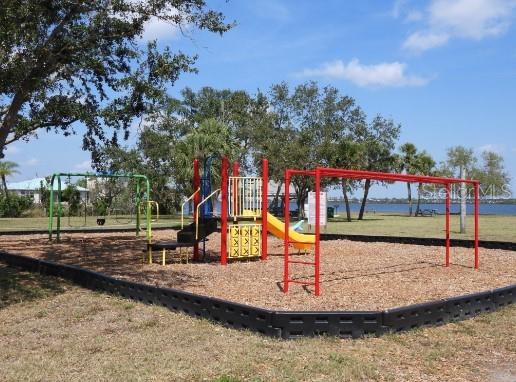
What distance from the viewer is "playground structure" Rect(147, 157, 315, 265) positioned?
12.6m

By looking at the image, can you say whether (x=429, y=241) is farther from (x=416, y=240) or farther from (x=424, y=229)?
(x=424, y=229)

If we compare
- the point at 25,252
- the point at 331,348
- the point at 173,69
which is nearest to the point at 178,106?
the point at 25,252

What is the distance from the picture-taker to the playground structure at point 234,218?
496 inches

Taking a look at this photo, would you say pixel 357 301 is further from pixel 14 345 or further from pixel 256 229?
pixel 256 229

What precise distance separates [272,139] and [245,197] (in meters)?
25.3

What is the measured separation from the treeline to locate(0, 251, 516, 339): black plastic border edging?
2545 centimetres

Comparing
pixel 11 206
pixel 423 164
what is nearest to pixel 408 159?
pixel 423 164

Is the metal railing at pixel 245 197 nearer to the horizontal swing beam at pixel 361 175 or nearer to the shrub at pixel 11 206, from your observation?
the horizontal swing beam at pixel 361 175

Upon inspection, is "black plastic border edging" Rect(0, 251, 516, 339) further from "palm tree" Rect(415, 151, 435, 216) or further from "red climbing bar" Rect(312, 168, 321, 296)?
"palm tree" Rect(415, 151, 435, 216)

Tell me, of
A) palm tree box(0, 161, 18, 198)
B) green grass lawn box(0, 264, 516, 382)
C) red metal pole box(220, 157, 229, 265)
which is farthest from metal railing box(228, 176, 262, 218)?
palm tree box(0, 161, 18, 198)

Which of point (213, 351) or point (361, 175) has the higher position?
point (361, 175)

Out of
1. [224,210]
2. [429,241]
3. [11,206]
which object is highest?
[224,210]

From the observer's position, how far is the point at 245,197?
13.5 m

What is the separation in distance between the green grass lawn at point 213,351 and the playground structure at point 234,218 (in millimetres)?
5085
